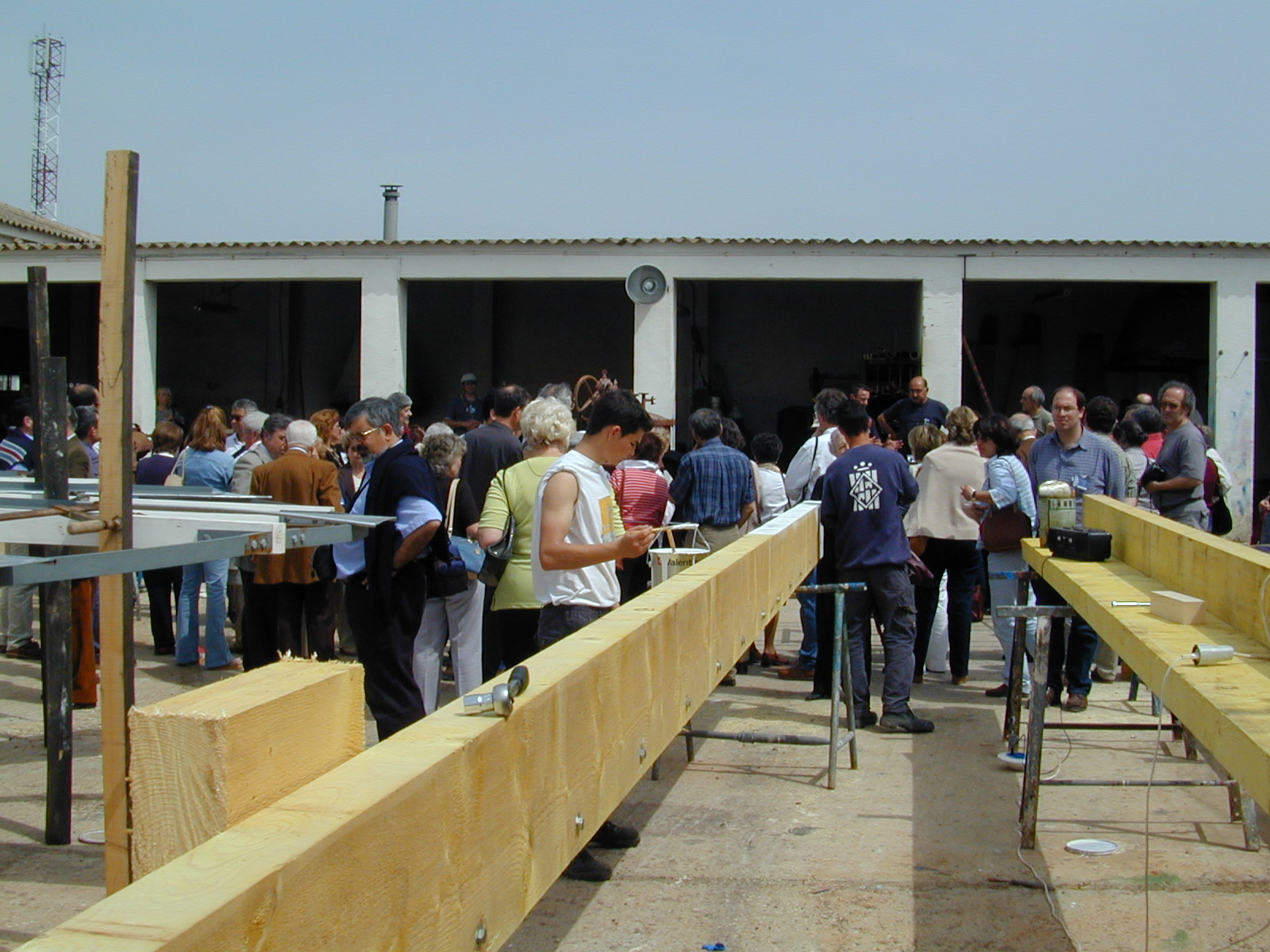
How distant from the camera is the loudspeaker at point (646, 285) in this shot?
1596cm

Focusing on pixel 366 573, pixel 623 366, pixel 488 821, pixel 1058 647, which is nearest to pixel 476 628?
pixel 366 573

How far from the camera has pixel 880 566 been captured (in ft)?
22.2

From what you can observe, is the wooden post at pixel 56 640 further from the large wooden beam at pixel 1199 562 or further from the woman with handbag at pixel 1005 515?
the woman with handbag at pixel 1005 515

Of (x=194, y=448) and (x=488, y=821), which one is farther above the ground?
(x=194, y=448)

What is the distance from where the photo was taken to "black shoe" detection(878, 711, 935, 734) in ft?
21.9

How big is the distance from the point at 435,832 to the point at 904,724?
5.22m

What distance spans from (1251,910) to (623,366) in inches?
726

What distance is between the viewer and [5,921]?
4074mm

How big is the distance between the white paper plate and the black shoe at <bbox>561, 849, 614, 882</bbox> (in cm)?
186

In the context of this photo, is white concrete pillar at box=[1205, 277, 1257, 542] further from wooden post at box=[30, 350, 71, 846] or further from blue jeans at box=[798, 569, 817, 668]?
wooden post at box=[30, 350, 71, 846]

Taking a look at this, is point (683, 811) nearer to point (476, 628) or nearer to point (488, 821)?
point (476, 628)

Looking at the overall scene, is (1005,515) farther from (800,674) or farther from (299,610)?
(299,610)

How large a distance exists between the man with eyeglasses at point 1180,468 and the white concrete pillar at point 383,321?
10328mm

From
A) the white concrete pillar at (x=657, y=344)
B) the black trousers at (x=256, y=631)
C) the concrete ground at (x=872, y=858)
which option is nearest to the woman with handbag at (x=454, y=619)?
the concrete ground at (x=872, y=858)
